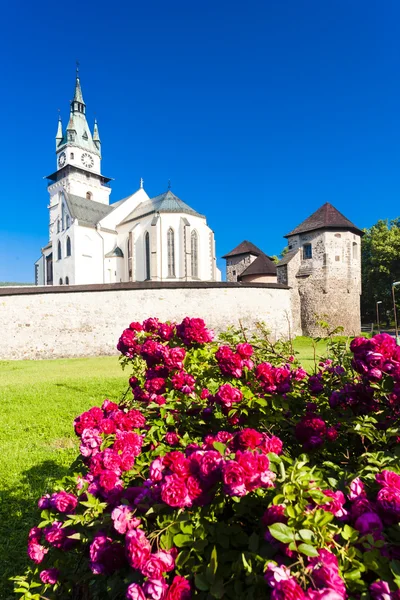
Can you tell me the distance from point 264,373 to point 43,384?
26.0 ft

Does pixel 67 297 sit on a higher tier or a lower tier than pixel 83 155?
lower

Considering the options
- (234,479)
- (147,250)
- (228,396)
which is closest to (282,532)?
(234,479)

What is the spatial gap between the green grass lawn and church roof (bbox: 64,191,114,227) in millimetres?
26150

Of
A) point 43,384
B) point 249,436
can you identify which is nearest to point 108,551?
point 249,436

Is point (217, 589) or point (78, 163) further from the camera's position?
point (78, 163)

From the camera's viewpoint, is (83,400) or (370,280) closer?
(83,400)

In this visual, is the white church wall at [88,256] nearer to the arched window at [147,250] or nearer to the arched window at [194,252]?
the arched window at [147,250]

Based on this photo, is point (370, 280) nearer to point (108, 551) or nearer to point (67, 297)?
point (67, 297)

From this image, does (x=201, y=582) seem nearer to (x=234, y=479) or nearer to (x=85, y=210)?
(x=234, y=479)

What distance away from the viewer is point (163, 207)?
98.7 ft

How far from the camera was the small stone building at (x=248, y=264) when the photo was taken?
28625mm

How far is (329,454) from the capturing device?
5.68 feet

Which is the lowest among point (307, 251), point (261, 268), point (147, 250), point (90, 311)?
point (90, 311)

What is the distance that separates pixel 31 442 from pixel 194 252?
84.5 feet
